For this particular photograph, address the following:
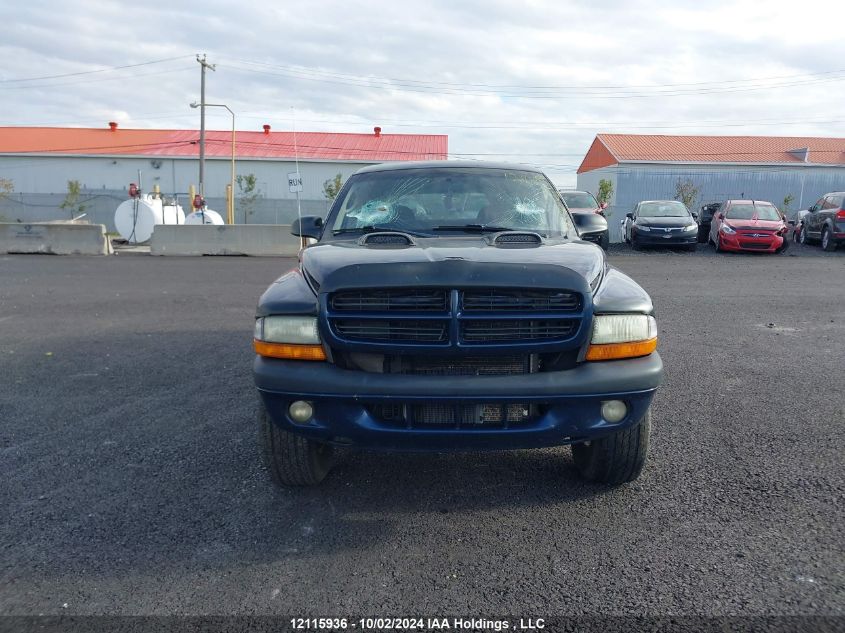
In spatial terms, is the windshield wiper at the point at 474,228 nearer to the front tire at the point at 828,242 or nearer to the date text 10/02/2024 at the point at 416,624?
the date text 10/02/2024 at the point at 416,624

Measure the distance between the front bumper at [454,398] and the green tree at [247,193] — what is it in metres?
41.0

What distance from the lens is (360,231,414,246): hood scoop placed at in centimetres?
391

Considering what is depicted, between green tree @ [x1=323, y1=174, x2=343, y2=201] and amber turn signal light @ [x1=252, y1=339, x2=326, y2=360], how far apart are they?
40057 mm

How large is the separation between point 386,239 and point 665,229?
17.4m

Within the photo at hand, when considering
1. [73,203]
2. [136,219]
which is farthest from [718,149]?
[73,203]

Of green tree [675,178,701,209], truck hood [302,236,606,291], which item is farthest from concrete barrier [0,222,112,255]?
green tree [675,178,701,209]

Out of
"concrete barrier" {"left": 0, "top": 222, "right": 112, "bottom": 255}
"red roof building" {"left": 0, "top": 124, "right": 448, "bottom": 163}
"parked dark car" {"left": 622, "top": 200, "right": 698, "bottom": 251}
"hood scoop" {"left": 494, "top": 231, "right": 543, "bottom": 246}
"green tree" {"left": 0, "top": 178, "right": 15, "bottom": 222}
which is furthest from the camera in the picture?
"red roof building" {"left": 0, "top": 124, "right": 448, "bottom": 163}

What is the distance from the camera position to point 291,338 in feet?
10.6

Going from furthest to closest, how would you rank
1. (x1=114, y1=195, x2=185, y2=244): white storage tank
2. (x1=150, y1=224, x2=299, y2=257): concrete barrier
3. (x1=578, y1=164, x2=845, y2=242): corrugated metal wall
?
(x1=578, y1=164, x2=845, y2=242): corrugated metal wall < (x1=114, y1=195, x2=185, y2=244): white storage tank < (x1=150, y1=224, x2=299, y2=257): concrete barrier

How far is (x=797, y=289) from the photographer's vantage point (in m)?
12.1

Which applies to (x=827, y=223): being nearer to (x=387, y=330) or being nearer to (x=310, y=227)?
(x=310, y=227)

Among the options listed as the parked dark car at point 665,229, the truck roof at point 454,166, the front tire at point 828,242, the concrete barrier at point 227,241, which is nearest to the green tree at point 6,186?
the concrete barrier at point 227,241

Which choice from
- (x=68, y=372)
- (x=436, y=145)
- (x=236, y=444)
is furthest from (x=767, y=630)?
(x=436, y=145)

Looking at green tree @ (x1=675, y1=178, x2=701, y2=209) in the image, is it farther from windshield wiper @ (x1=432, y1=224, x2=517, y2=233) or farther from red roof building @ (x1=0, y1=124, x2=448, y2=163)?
windshield wiper @ (x1=432, y1=224, x2=517, y2=233)
